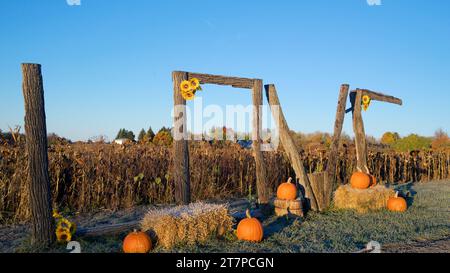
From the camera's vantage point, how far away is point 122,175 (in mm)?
9445

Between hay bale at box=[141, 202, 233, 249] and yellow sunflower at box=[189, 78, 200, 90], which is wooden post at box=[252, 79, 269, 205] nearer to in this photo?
yellow sunflower at box=[189, 78, 200, 90]

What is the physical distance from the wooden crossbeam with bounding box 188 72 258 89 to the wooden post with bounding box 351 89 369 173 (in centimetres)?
328

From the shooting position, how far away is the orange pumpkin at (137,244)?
5430 mm

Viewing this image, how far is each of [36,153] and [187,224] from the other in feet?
7.62

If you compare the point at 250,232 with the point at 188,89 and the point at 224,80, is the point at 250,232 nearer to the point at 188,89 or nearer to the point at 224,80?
the point at 188,89

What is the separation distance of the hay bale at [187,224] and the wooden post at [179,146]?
1044mm

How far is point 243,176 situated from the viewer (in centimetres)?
1191

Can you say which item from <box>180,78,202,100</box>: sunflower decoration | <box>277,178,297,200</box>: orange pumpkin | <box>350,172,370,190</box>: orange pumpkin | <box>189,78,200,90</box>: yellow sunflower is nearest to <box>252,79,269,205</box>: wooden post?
<box>277,178,297,200</box>: orange pumpkin

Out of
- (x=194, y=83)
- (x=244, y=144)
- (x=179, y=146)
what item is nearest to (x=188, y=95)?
(x=194, y=83)

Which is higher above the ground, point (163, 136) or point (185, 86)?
point (185, 86)

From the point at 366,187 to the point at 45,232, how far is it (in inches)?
259

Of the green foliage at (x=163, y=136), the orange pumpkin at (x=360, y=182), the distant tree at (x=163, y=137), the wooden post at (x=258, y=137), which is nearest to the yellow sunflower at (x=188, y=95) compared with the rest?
the wooden post at (x=258, y=137)

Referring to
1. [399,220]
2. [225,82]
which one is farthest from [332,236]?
[225,82]

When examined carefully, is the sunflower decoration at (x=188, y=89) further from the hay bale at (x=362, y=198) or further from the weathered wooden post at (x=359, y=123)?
the weathered wooden post at (x=359, y=123)
